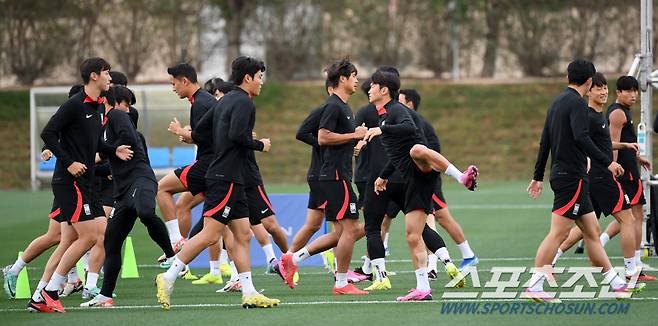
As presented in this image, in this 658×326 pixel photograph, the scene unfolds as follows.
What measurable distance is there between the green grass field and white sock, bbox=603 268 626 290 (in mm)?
221

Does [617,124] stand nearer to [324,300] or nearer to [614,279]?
[614,279]

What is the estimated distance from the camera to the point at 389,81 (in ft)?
36.9

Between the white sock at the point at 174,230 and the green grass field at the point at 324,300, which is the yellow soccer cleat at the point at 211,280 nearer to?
the green grass field at the point at 324,300

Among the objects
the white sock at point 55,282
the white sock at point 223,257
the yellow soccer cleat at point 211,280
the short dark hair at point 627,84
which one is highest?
the short dark hair at point 627,84

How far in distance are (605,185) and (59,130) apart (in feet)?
18.1

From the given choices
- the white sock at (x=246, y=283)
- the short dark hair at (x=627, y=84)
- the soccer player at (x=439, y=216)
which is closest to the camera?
the white sock at (x=246, y=283)

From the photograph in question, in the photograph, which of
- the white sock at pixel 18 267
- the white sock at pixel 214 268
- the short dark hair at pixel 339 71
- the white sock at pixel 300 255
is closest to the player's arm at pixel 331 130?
the short dark hair at pixel 339 71

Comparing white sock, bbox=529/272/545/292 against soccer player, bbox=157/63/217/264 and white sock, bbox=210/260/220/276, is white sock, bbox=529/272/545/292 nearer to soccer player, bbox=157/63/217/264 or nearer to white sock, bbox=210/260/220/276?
soccer player, bbox=157/63/217/264

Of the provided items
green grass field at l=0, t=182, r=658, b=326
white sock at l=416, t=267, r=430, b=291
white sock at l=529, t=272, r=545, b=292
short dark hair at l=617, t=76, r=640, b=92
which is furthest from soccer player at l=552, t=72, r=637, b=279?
white sock at l=416, t=267, r=430, b=291

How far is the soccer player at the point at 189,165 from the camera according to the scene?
12.2 meters

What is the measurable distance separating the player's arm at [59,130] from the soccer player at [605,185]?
16.3 feet

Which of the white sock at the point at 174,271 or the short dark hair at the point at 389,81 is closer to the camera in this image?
the white sock at the point at 174,271

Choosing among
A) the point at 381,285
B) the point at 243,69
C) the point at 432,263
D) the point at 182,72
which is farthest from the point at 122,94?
the point at 432,263

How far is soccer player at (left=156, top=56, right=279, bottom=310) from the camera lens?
10406mm
